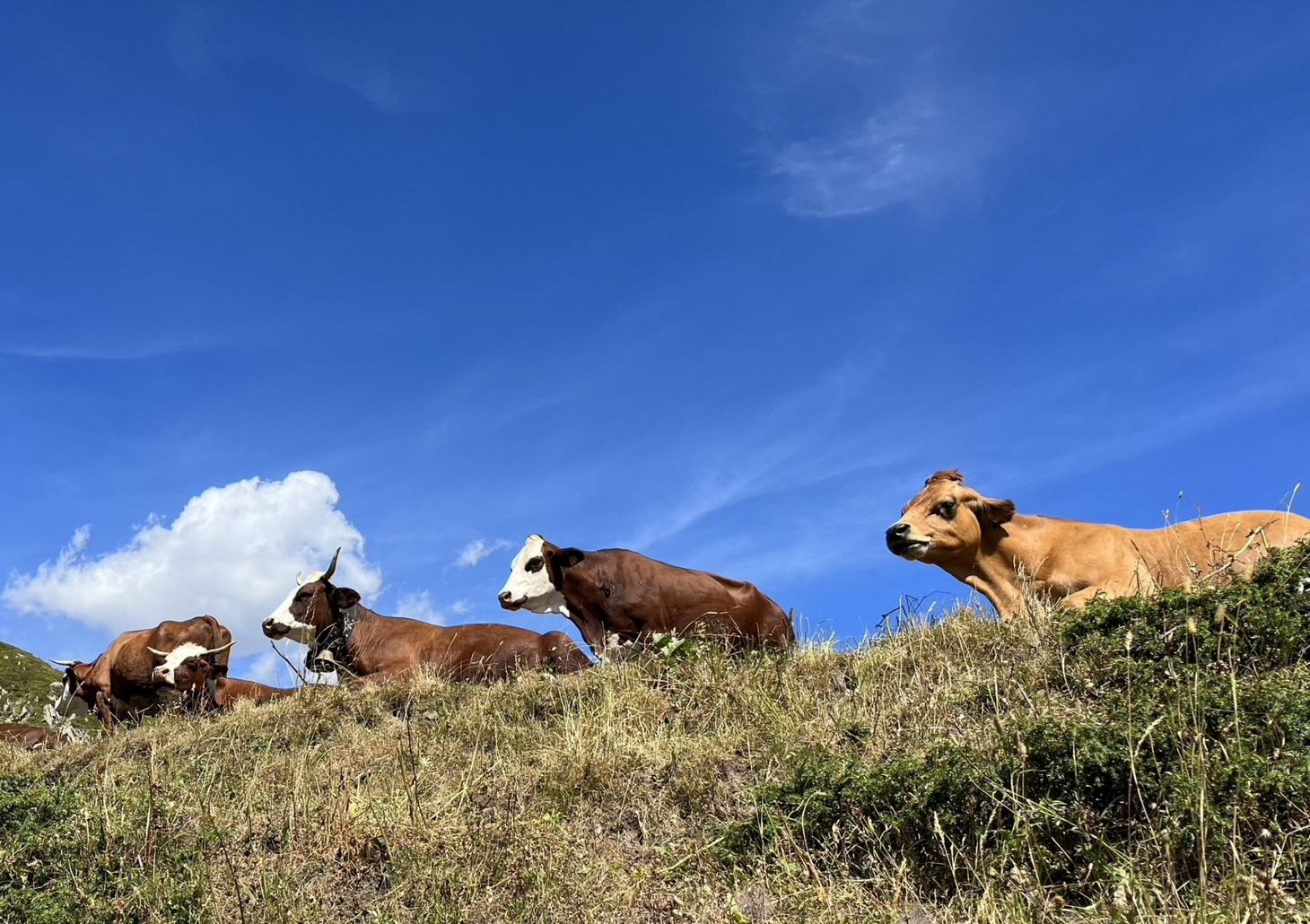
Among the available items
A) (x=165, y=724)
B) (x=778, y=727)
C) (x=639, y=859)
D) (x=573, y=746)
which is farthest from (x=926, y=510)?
(x=165, y=724)

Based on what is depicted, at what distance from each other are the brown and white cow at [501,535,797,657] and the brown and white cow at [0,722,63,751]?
653 cm

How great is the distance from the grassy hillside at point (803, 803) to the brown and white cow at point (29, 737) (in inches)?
258

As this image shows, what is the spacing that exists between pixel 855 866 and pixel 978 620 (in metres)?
4.02

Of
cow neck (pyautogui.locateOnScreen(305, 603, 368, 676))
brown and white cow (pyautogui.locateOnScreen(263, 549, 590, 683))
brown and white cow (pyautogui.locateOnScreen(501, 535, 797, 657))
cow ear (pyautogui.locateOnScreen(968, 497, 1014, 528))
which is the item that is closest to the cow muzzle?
cow ear (pyautogui.locateOnScreen(968, 497, 1014, 528))

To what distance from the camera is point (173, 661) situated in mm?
15320

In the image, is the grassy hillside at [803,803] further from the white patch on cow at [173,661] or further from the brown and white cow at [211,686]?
the white patch on cow at [173,661]

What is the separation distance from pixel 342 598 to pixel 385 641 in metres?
0.87

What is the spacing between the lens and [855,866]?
4.96m

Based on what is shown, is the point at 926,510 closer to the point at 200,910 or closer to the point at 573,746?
the point at 573,746

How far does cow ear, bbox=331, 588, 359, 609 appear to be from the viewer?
1473 cm

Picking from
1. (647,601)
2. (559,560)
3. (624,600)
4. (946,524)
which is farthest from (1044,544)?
(559,560)

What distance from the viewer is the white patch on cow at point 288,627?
14.2 meters

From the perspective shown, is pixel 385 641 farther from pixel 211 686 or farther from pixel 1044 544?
pixel 1044 544

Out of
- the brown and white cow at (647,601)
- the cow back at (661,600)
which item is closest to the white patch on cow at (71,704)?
the brown and white cow at (647,601)
